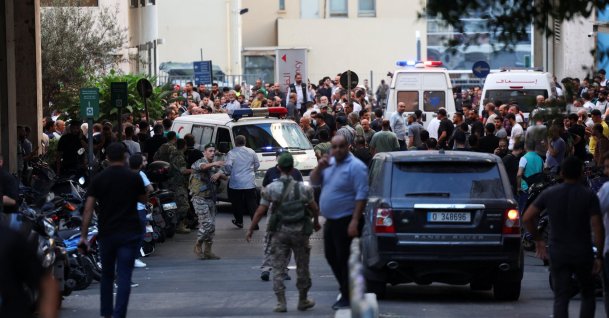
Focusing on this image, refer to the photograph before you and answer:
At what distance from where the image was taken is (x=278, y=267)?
1380 centimetres

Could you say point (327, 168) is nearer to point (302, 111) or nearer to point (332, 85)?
point (302, 111)

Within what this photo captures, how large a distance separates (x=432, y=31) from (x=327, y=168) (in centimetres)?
6738

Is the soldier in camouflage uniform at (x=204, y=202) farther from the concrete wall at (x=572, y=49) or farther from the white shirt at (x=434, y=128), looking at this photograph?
the concrete wall at (x=572, y=49)

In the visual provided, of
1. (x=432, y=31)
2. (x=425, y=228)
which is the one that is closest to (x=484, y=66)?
(x=425, y=228)

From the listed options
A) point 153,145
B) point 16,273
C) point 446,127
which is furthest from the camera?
point 446,127

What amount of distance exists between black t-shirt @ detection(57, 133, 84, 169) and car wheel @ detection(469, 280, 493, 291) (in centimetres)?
1208

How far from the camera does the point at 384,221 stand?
46.4 ft

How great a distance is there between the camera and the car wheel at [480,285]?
15.1 metres

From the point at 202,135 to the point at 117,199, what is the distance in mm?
14542

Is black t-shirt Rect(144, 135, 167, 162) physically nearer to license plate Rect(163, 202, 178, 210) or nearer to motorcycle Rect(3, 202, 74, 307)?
license plate Rect(163, 202, 178, 210)

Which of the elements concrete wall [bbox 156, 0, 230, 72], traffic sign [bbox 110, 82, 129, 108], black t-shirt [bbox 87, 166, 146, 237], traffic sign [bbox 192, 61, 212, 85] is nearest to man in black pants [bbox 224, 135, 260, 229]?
traffic sign [bbox 110, 82, 129, 108]

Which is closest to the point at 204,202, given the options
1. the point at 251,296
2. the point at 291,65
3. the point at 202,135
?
the point at 251,296

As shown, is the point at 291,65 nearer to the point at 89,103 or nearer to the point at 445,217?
the point at 89,103

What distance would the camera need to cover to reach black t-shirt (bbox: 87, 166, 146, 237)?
12.4 m
